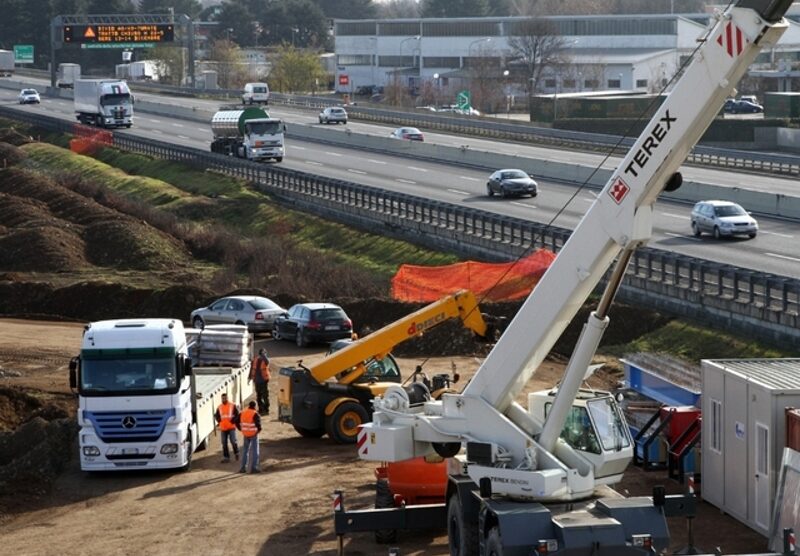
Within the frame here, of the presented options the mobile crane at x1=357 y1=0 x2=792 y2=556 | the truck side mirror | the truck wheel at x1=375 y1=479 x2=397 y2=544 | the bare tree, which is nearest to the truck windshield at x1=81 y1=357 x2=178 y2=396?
the truck side mirror

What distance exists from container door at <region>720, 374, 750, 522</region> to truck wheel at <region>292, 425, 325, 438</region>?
9.67 metres

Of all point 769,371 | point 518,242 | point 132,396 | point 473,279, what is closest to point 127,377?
point 132,396

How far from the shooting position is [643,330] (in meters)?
39.4

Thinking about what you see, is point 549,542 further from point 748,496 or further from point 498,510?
point 748,496

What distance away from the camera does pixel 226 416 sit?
28547mm

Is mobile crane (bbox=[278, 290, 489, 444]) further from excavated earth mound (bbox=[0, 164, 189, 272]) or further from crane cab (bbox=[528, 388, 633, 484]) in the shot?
excavated earth mound (bbox=[0, 164, 189, 272])

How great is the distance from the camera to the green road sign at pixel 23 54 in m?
185

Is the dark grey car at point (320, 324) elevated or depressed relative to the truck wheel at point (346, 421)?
depressed

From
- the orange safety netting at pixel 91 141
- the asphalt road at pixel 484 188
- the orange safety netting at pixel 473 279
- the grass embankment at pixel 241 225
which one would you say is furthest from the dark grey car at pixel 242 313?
the orange safety netting at pixel 91 141

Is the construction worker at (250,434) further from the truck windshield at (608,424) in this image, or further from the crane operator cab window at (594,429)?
the truck windshield at (608,424)

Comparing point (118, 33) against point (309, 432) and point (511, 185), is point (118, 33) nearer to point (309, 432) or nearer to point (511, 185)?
point (511, 185)

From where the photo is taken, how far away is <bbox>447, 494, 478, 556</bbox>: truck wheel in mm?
19234

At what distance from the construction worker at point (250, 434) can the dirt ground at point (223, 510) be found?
0.28 m

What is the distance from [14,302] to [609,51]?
107174mm
